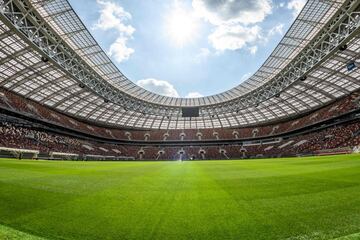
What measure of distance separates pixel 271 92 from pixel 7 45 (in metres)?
39.5

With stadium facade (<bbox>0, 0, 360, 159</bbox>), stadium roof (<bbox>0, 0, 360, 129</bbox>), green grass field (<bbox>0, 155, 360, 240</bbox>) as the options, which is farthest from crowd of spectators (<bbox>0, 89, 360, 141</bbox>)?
green grass field (<bbox>0, 155, 360, 240</bbox>)

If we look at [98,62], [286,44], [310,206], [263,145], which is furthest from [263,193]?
[263,145]

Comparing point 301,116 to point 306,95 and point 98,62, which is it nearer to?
point 306,95

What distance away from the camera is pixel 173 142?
82.4 metres

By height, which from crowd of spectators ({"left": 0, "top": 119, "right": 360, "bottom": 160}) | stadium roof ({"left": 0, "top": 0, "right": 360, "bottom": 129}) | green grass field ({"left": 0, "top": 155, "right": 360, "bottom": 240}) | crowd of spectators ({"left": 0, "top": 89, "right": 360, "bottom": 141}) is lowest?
green grass field ({"left": 0, "top": 155, "right": 360, "bottom": 240})

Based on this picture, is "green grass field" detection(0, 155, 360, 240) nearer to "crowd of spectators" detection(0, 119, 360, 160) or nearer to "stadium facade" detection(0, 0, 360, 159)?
"stadium facade" detection(0, 0, 360, 159)

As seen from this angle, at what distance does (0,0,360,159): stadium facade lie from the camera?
26.6m

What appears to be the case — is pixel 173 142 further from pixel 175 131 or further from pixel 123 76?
pixel 123 76

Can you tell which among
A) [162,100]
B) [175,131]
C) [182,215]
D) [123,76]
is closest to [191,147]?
[175,131]

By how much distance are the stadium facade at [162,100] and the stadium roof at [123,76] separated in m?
0.16

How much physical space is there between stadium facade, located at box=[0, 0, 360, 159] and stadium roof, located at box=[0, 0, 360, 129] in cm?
16

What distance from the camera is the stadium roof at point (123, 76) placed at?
24.7 metres

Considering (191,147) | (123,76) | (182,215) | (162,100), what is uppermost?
(123,76)

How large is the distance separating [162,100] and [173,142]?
975 inches
